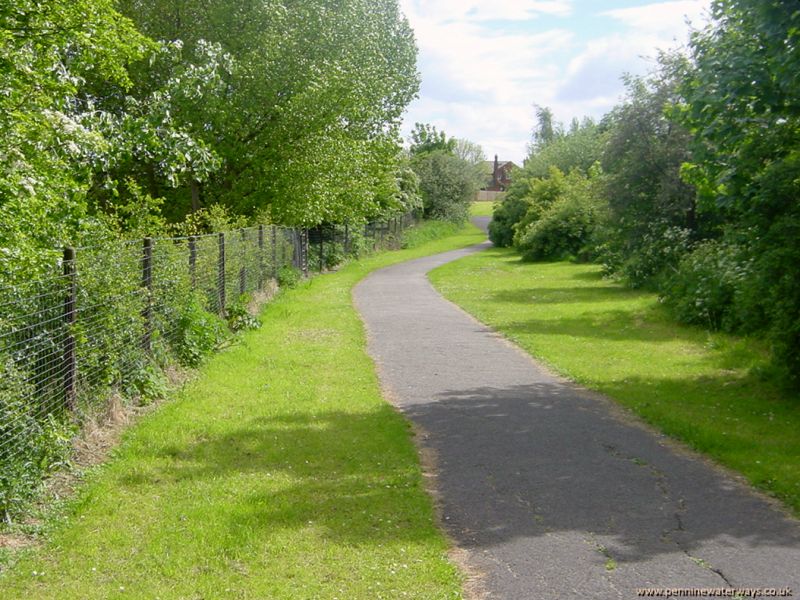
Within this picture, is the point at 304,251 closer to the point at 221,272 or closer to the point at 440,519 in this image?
the point at 221,272

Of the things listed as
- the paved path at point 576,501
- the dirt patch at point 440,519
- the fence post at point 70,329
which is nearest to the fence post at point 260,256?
the paved path at point 576,501

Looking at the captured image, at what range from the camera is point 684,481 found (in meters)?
7.12

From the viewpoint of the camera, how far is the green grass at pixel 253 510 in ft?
16.7

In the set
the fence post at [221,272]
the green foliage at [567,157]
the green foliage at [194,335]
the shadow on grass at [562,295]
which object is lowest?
the shadow on grass at [562,295]

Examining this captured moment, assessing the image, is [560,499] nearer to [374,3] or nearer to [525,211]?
[374,3]

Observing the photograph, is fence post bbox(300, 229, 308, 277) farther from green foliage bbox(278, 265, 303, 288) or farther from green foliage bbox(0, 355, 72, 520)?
green foliage bbox(0, 355, 72, 520)

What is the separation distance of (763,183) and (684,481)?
4645 mm

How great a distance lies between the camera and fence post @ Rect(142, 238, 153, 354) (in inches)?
401

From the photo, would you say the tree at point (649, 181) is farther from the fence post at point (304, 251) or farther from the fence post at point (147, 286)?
the fence post at point (147, 286)

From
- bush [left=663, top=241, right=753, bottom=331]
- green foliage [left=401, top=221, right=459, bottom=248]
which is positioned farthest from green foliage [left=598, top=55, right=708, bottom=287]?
green foliage [left=401, top=221, right=459, bottom=248]

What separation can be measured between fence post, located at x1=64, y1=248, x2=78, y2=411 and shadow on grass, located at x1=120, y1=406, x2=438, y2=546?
0.89 metres

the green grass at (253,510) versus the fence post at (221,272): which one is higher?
the fence post at (221,272)

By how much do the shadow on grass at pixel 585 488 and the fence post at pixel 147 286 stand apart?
10.6ft

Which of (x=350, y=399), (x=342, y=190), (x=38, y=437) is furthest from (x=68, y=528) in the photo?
(x=342, y=190)
